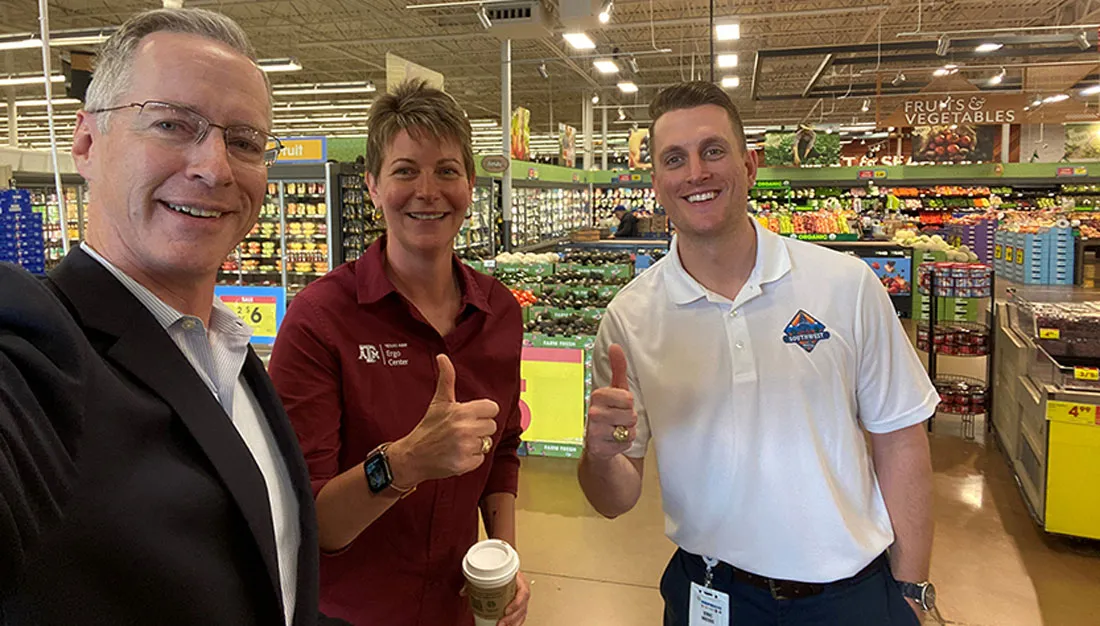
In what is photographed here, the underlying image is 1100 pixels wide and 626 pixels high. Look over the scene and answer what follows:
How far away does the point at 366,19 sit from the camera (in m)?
15.1

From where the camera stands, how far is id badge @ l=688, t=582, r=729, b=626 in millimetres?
1656

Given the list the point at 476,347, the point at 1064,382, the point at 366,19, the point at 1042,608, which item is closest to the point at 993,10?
the point at 366,19

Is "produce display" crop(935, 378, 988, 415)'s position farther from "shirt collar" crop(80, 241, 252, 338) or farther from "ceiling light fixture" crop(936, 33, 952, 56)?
"ceiling light fixture" crop(936, 33, 952, 56)

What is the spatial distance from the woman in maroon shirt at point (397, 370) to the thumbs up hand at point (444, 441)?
2.9 inches

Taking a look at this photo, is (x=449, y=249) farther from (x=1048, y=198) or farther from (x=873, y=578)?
(x=1048, y=198)

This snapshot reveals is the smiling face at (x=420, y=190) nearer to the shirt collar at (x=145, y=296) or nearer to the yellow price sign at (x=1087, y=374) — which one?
the shirt collar at (x=145, y=296)

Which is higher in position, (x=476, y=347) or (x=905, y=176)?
(x=905, y=176)

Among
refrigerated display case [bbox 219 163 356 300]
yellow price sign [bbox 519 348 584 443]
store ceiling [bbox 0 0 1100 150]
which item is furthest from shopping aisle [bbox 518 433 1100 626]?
store ceiling [bbox 0 0 1100 150]

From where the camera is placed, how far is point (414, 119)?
1521 millimetres

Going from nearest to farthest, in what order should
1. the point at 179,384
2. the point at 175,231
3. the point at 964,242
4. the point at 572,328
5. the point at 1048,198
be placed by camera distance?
the point at 179,384
the point at 175,231
the point at 572,328
the point at 964,242
the point at 1048,198

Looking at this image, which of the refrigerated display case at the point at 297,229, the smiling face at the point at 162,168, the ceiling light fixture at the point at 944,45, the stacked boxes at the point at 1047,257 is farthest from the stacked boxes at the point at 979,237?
the smiling face at the point at 162,168

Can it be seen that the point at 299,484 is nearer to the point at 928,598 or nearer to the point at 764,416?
the point at 764,416

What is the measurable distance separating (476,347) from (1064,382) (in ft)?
12.3

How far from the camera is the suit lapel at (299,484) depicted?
1030 mm
